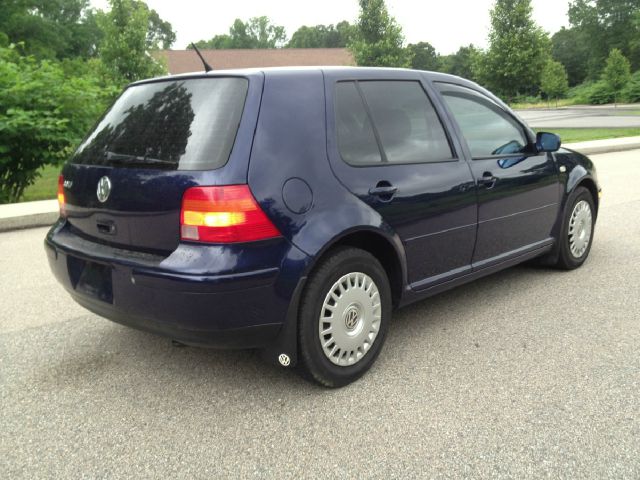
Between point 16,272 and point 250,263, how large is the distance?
157 inches

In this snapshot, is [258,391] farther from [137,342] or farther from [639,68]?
[639,68]

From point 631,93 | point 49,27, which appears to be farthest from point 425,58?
point 49,27

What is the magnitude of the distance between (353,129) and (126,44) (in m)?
16.3

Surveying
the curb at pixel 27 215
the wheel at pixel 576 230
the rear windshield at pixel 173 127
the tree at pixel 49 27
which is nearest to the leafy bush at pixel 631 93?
the tree at pixel 49 27

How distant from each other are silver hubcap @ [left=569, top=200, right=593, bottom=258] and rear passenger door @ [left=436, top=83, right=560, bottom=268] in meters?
0.38

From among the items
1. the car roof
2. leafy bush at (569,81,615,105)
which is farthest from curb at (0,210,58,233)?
leafy bush at (569,81,615,105)

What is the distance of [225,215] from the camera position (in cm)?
272

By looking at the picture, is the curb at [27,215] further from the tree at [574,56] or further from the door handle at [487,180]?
the tree at [574,56]

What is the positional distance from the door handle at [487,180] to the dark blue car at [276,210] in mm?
15

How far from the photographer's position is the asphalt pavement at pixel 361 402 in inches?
98.7

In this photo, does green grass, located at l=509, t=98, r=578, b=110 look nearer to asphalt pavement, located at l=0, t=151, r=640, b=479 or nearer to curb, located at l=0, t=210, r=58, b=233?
curb, located at l=0, t=210, r=58, b=233

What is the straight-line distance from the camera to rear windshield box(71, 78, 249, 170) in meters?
2.85

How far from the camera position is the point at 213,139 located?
284 centimetres

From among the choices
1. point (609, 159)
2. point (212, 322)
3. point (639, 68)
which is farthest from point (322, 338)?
point (639, 68)
